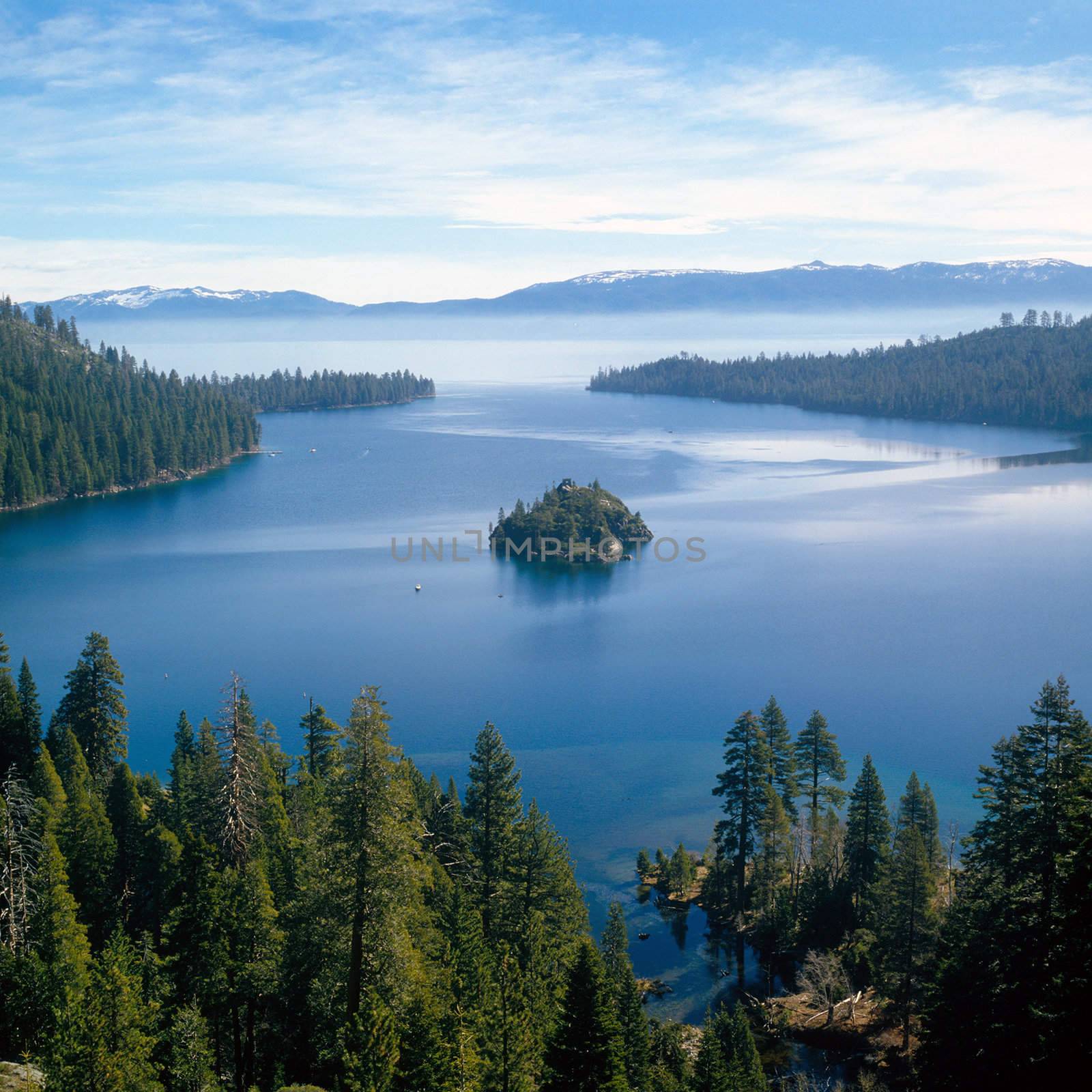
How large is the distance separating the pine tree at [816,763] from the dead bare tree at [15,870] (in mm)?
26278

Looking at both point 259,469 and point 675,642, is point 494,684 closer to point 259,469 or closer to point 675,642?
point 675,642

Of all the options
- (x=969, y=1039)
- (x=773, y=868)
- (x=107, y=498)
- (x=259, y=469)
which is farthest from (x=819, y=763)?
(x=259, y=469)

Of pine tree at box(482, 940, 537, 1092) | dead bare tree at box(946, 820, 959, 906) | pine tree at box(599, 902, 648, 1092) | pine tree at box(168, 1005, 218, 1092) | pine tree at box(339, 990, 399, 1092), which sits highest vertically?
pine tree at box(339, 990, 399, 1092)

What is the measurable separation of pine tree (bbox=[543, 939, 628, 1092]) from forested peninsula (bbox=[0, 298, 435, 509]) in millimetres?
119346

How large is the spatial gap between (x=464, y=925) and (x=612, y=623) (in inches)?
2078

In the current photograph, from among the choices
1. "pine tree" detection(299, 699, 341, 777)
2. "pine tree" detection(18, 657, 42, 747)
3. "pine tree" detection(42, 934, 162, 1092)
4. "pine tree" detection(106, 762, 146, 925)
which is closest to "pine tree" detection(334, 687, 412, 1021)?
"pine tree" detection(42, 934, 162, 1092)

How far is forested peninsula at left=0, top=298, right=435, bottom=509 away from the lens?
128m

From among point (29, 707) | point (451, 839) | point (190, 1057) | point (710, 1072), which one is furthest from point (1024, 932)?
point (29, 707)

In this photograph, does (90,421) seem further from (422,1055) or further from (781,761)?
(422,1055)

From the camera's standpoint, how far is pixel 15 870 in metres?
26.2

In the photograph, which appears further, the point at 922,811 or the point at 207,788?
the point at 922,811

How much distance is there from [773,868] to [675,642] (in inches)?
1366

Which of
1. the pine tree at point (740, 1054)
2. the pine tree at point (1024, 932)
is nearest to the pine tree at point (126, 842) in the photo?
the pine tree at point (740, 1054)

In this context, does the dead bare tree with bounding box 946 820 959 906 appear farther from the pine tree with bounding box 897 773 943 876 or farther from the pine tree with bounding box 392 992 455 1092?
the pine tree with bounding box 392 992 455 1092
